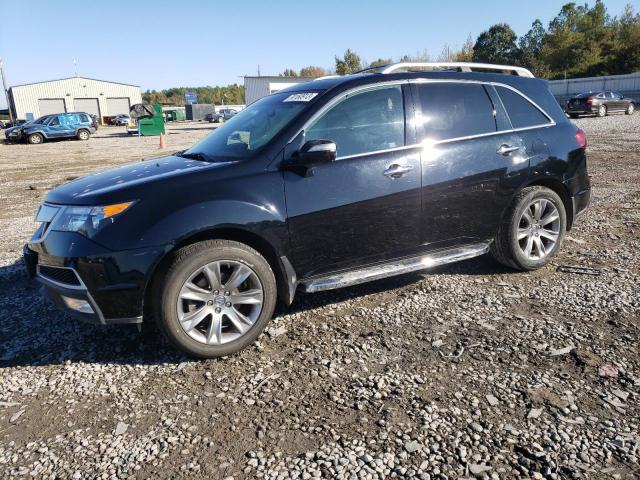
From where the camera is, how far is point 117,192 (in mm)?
3168

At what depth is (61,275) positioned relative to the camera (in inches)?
125

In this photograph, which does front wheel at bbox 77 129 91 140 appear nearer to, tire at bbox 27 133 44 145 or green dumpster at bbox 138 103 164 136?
tire at bbox 27 133 44 145

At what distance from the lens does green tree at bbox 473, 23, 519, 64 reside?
69.0 metres

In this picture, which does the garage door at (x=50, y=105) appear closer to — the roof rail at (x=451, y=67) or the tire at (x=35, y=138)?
the tire at (x=35, y=138)

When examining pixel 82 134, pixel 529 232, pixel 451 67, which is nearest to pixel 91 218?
pixel 451 67

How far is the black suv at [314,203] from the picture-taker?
312 cm

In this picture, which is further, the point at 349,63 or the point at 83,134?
the point at 349,63

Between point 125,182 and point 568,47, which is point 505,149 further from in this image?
point 568,47

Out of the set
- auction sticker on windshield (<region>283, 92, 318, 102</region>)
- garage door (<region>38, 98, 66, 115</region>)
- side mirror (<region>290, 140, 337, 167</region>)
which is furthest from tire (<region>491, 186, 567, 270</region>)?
garage door (<region>38, 98, 66, 115</region>)

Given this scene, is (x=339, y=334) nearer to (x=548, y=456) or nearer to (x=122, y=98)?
(x=548, y=456)

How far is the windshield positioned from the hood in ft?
0.82

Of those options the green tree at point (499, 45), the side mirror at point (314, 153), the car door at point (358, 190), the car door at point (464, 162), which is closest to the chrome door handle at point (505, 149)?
the car door at point (464, 162)

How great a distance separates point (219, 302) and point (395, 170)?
1.68m

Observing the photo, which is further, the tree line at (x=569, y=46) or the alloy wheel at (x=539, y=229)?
the tree line at (x=569, y=46)
